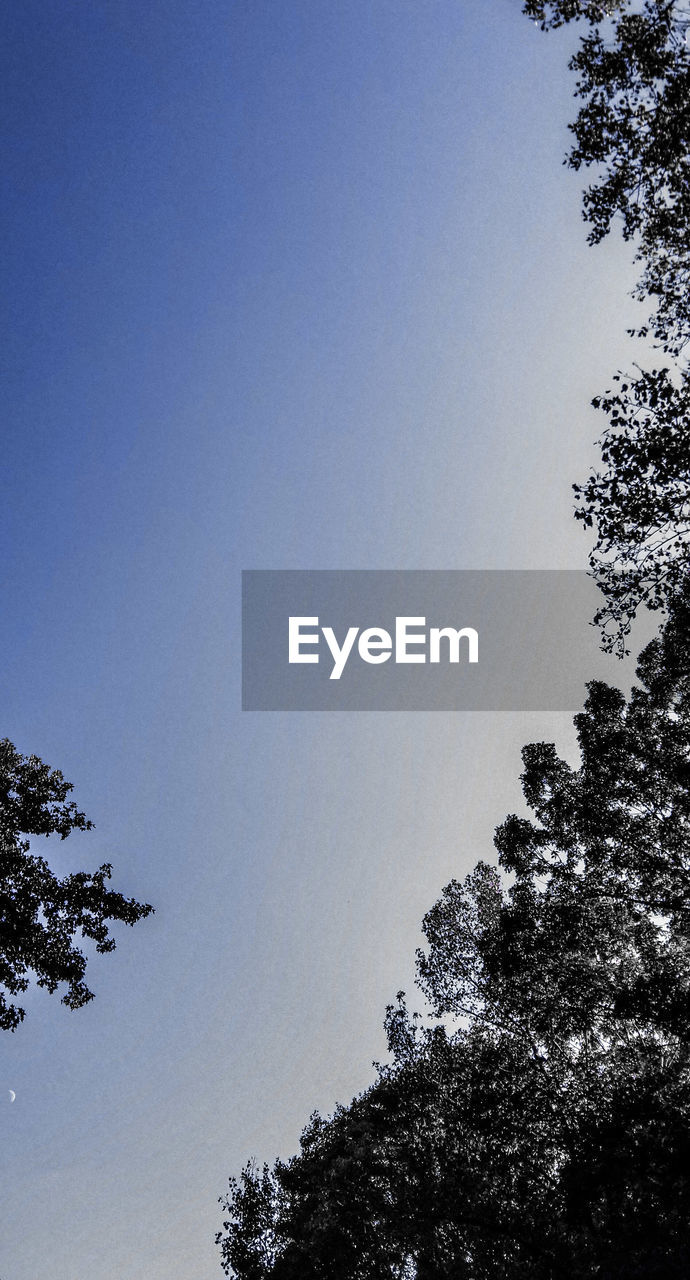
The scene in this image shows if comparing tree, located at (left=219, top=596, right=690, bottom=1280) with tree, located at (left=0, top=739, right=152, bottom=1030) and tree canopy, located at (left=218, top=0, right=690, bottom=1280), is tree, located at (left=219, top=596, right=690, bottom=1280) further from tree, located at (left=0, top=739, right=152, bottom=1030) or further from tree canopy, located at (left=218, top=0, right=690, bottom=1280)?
tree, located at (left=0, top=739, right=152, bottom=1030)

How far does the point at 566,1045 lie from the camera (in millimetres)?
16547

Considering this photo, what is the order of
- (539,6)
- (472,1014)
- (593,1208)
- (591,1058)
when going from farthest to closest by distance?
(472,1014) → (591,1058) → (593,1208) → (539,6)

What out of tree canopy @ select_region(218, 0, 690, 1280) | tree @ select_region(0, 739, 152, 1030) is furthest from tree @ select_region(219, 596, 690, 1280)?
tree @ select_region(0, 739, 152, 1030)

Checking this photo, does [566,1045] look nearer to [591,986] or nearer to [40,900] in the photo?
[591,986]

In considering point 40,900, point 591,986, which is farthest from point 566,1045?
point 40,900

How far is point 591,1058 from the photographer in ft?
53.4

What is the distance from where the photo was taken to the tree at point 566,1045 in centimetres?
1409

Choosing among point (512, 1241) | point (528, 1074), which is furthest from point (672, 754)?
point (512, 1241)

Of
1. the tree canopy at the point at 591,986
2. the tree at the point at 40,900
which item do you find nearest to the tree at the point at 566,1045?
the tree canopy at the point at 591,986

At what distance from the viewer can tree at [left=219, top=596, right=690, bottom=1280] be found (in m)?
14.1

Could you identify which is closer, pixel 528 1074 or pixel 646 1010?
pixel 646 1010

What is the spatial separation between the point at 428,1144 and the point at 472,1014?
14.2ft

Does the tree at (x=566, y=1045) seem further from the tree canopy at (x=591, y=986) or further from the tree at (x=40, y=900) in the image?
the tree at (x=40, y=900)

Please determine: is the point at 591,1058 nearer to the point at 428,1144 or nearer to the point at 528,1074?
the point at 528,1074
